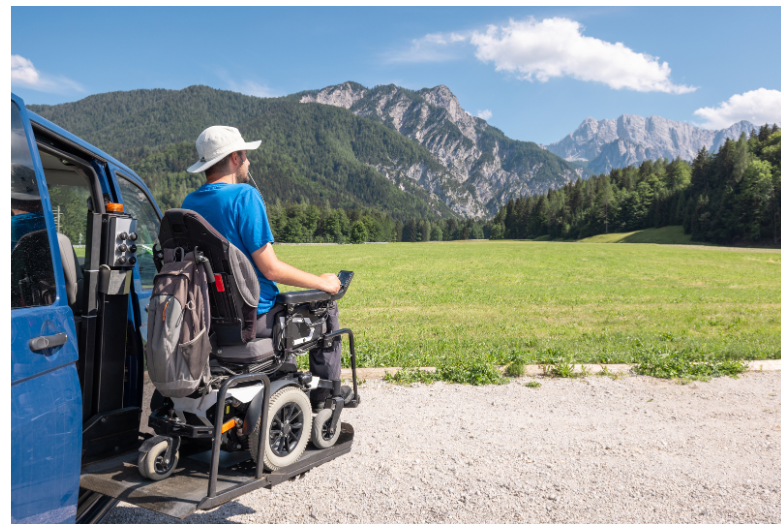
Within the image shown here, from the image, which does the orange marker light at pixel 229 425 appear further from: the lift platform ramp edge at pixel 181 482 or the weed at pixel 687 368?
the weed at pixel 687 368

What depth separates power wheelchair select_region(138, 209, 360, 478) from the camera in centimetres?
280

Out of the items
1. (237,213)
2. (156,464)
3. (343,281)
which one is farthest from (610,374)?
(156,464)

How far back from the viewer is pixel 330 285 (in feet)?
11.4

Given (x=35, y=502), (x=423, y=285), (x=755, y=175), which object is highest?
(x=755, y=175)

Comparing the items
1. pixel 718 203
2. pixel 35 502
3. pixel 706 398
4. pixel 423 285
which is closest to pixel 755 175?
pixel 718 203

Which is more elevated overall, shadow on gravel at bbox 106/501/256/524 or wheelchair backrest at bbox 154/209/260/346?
wheelchair backrest at bbox 154/209/260/346

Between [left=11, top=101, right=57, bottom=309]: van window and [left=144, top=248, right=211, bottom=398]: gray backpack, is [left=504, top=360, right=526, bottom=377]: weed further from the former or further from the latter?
[left=11, top=101, right=57, bottom=309]: van window

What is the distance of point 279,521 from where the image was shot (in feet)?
11.6

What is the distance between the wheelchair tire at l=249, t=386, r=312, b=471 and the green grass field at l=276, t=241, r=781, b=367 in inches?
168

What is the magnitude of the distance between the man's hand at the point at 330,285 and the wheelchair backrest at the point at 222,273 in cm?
54

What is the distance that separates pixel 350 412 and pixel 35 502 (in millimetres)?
3681

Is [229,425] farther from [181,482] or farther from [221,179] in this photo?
[221,179]

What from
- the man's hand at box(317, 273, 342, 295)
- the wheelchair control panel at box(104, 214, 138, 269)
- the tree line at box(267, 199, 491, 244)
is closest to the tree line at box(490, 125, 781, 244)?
the tree line at box(267, 199, 491, 244)
